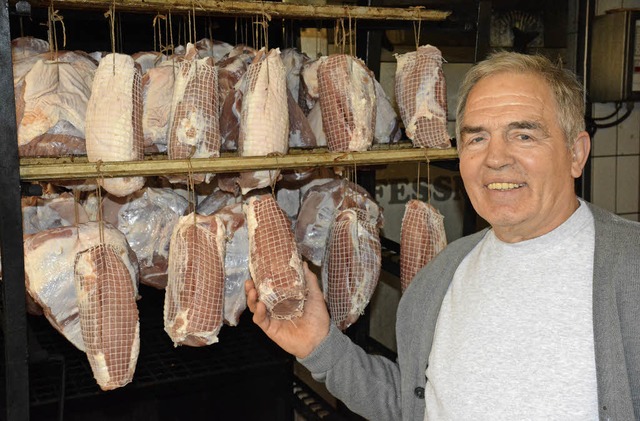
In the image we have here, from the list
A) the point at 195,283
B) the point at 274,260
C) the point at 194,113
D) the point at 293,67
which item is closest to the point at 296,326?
the point at 274,260

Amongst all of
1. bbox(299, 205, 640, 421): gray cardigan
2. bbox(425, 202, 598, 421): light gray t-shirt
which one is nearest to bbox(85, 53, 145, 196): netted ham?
bbox(299, 205, 640, 421): gray cardigan

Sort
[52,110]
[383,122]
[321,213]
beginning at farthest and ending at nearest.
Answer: [383,122]
[321,213]
[52,110]

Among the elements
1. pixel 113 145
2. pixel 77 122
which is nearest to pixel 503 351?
pixel 113 145

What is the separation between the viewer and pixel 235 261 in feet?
8.25

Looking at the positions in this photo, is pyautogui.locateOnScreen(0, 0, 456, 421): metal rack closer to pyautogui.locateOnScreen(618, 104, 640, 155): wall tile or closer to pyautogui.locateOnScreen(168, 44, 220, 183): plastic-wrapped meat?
pyautogui.locateOnScreen(168, 44, 220, 183): plastic-wrapped meat

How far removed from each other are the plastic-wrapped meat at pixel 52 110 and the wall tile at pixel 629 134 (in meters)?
3.41

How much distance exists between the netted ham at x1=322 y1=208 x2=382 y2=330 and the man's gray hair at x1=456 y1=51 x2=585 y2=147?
85cm

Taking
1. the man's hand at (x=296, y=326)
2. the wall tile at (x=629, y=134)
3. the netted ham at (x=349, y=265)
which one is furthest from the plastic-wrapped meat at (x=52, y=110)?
the wall tile at (x=629, y=134)

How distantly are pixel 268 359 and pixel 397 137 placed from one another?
45.5 inches

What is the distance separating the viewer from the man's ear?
6.07 feet

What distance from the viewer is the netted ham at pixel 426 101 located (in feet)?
8.50

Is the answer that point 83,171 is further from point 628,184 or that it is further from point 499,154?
point 628,184

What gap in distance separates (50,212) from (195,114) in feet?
2.17

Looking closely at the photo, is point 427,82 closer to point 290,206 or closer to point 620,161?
point 290,206
